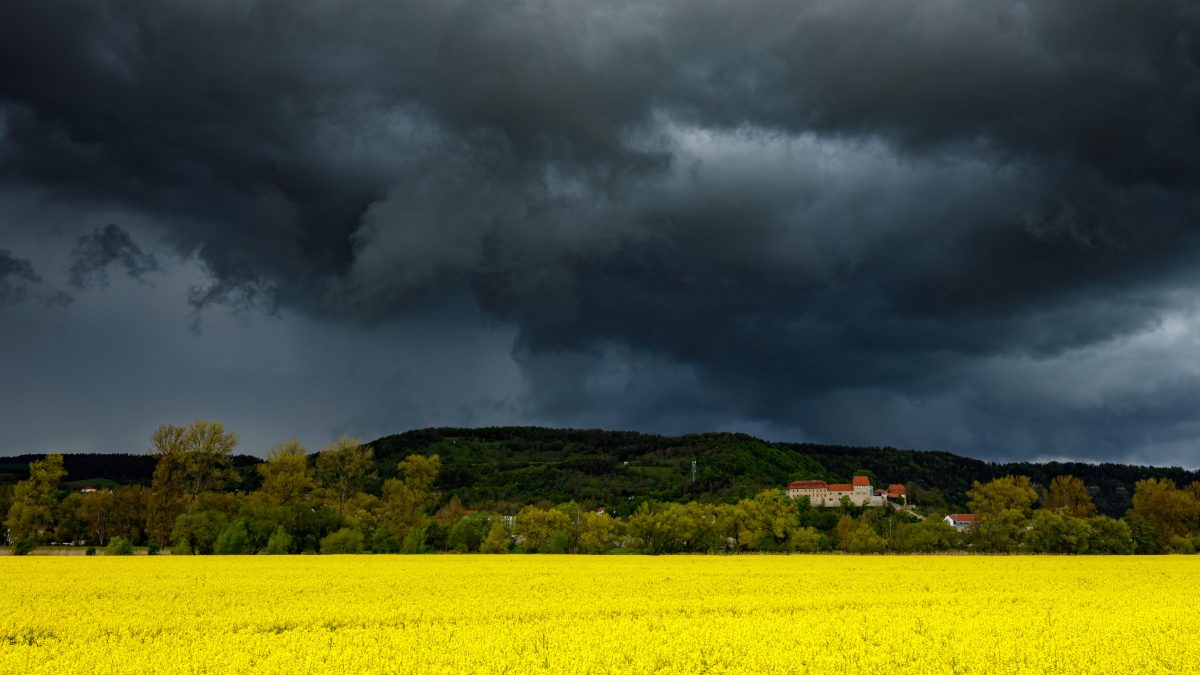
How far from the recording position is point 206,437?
94.2m

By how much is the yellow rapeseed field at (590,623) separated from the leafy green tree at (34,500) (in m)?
55.4

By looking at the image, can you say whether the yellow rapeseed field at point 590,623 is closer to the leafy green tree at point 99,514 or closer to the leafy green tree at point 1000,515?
the leafy green tree at point 1000,515

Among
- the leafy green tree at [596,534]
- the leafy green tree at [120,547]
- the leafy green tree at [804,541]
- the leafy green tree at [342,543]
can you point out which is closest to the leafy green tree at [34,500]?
the leafy green tree at [120,547]

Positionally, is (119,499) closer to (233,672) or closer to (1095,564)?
(233,672)

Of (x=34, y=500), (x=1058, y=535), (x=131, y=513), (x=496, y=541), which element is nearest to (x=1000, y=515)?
(x=1058, y=535)

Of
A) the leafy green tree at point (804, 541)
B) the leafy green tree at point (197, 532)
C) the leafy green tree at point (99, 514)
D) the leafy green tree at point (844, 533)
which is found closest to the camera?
the leafy green tree at point (197, 532)

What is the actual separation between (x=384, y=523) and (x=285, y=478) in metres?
16.1

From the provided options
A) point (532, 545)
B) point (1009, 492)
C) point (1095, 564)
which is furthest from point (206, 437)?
point (1009, 492)

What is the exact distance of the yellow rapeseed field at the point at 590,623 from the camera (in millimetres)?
20438

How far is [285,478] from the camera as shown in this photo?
99.6 m

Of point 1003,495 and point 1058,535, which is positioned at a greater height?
point 1003,495

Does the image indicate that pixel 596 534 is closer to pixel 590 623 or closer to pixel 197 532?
pixel 197 532

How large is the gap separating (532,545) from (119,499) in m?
61.3

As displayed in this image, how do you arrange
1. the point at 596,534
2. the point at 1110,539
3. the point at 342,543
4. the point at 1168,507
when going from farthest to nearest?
1. the point at 1168,507
2. the point at 1110,539
3. the point at 596,534
4. the point at 342,543
